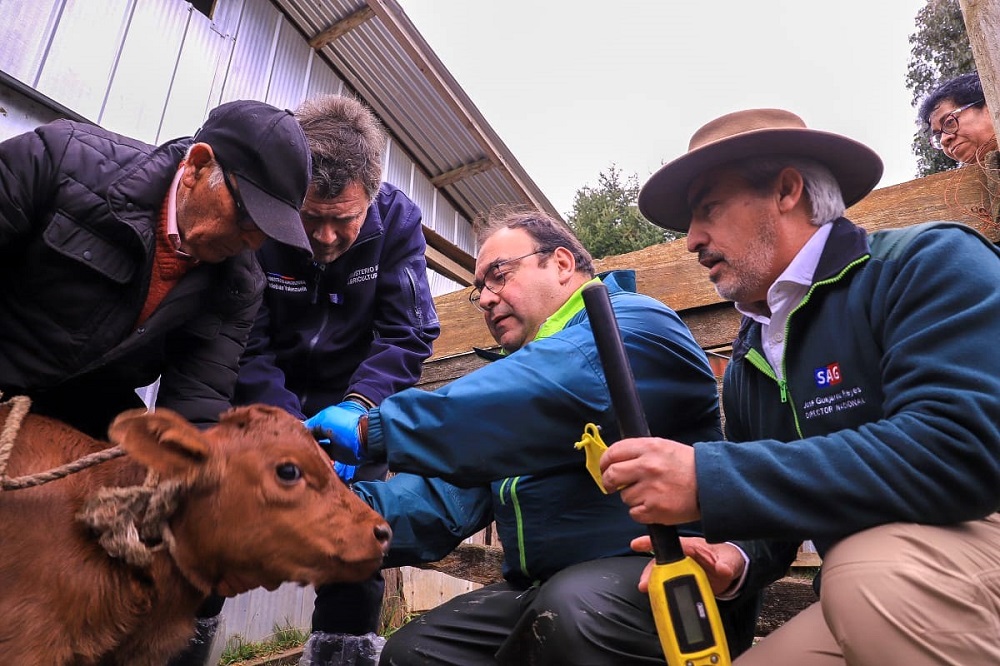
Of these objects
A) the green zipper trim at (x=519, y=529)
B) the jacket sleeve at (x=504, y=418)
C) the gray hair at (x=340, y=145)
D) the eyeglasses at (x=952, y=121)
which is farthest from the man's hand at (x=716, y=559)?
the eyeglasses at (x=952, y=121)

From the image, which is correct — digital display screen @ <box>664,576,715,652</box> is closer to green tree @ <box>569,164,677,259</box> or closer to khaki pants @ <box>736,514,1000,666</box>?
khaki pants @ <box>736,514,1000,666</box>

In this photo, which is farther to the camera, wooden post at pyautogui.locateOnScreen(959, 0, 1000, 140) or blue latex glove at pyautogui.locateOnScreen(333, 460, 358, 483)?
wooden post at pyautogui.locateOnScreen(959, 0, 1000, 140)

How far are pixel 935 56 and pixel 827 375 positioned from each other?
17692 millimetres

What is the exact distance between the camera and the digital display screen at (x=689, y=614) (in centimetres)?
195

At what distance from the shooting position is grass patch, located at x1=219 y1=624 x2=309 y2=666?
536 cm

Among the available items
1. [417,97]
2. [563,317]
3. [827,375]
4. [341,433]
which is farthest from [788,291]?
[417,97]

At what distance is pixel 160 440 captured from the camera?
85.4 inches

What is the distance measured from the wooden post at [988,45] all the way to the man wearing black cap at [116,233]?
3291 millimetres

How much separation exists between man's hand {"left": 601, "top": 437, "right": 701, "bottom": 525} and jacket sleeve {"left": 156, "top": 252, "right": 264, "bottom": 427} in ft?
6.17

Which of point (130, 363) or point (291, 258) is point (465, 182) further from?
point (130, 363)

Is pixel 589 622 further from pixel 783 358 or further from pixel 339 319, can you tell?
pixel 339 319

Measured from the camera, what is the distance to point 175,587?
2.30m

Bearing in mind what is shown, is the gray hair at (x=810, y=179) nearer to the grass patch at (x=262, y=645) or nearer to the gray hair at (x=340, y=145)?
the gray hair at (x=340, y=145)

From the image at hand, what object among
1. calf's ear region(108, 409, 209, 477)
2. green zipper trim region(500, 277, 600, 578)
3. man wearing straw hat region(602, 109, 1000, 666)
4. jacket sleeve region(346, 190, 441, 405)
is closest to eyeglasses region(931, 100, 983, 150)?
man wearing straw hat region(602, 109, 1000, 666)
